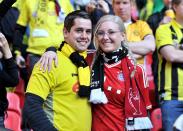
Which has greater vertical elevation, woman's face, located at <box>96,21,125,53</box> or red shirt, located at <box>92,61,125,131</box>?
woman's face, located at <box>96,21,125,53</box>

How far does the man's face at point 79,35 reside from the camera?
4828mm

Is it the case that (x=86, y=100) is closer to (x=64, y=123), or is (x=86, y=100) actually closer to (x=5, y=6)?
(x=64, y=123)

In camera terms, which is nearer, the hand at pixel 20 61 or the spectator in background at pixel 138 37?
the spectator in background at pixel 138 37

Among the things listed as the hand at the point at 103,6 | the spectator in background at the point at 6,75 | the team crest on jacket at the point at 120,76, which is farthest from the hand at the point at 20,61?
the team crest on jacket at the point at 120,76

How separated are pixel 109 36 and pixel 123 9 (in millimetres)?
1983

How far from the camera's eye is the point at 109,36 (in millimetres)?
4961

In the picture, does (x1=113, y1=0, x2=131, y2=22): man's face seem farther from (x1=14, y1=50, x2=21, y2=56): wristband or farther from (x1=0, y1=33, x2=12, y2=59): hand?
(x1=0, y1=33, x2=12, y2=59): hand

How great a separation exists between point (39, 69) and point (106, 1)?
3131mm

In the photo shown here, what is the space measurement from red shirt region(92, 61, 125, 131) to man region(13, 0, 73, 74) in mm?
2073

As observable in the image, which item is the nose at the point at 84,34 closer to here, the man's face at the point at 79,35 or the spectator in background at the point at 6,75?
the man's face at the point at 79,35

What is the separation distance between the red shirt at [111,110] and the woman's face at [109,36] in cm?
29

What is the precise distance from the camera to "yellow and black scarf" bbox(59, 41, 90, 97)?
15.2ft

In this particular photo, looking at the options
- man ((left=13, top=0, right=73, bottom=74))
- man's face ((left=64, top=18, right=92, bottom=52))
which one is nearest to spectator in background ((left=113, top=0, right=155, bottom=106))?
man ((left=13, top=0, right=73, bottom=74))

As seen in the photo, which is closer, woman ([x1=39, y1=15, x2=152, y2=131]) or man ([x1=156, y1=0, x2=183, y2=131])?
woman ([x1=39, y1=15, x2=152, y2=131])
